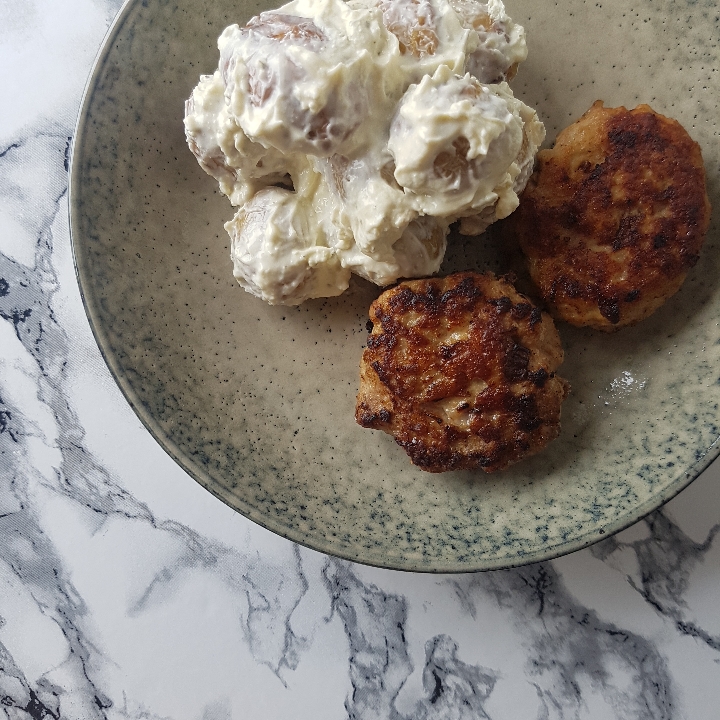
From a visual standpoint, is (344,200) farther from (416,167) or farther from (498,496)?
(498,496)

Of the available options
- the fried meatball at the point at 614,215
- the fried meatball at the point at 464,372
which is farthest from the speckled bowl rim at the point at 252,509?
the fried meatball at the point at 614,215

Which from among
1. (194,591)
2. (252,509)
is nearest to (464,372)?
(252,509)

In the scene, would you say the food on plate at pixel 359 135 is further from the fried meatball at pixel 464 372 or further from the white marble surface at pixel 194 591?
the white marble surface at pixel 194 591

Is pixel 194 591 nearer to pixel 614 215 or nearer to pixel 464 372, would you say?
pixel 464 372

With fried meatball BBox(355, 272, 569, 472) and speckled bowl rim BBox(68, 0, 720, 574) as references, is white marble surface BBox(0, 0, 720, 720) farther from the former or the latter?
fried meatball BBox(355, 272, 569, 472)

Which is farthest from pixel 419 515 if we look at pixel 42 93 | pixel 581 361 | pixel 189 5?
pixel 42 93
